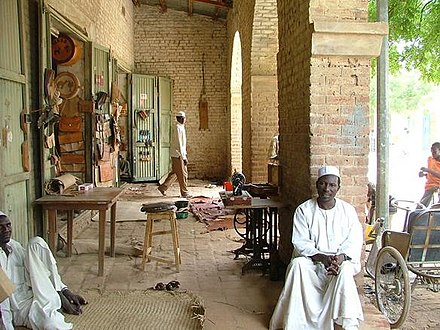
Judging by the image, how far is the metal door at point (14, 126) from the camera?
4.76m

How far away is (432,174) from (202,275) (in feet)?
12.4

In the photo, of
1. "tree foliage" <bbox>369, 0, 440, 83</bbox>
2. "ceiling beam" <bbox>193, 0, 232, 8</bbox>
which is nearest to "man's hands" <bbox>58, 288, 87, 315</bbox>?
"tree foliage" <bbox>369, 0, 440, 83</bbox>

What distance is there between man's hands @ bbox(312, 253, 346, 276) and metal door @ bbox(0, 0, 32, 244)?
288 cm

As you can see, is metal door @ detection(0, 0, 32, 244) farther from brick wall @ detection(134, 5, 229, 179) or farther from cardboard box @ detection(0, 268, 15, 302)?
brick wall @ detection(134, 5, 229, 179)

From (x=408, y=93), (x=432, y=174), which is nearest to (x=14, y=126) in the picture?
(x=432, y=174)

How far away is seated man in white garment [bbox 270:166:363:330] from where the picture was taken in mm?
3658

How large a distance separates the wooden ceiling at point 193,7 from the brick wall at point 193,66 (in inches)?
7.0

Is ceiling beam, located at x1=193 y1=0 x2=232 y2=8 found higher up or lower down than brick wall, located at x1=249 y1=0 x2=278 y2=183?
higher up

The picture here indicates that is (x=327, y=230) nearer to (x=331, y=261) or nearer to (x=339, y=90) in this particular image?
(x=331, y=261)

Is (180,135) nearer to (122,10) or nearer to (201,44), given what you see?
(122,10)

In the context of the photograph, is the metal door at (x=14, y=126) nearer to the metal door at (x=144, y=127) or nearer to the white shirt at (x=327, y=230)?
the white shirt at (x=327, y=230)

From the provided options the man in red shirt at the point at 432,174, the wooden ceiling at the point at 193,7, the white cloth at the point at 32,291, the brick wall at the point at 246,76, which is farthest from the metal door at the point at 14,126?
the wooden ceiling at the point at 193,7

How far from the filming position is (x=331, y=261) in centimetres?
373

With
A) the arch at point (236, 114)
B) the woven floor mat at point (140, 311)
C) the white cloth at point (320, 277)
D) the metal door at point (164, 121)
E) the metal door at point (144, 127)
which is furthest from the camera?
the metal door at point (164, 121)
